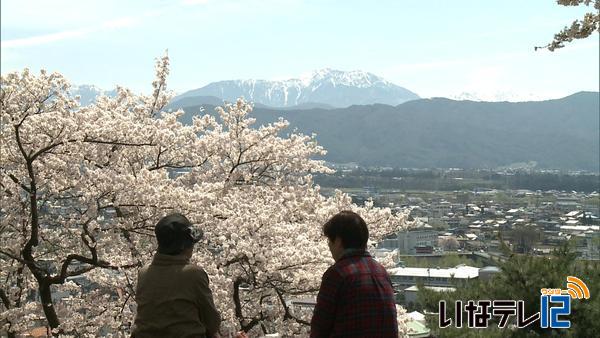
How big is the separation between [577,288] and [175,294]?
15.6 ft

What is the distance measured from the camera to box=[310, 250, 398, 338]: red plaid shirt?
3080 mm

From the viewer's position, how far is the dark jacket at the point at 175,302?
3234mm

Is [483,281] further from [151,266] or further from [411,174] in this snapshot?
[411,174]

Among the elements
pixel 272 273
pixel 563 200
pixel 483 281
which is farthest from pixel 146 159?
pixel 563 200

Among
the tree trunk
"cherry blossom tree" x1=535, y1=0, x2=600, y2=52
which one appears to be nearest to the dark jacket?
"cherry blossom tree" x1=535, y1=0, x2=600, y2=52

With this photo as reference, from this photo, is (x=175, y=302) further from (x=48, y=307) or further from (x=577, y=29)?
(x=48, y=307)

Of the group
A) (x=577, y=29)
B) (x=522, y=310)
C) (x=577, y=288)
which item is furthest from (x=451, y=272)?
(x=577, y=29)

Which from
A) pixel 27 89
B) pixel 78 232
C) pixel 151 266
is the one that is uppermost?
pixel 27 89

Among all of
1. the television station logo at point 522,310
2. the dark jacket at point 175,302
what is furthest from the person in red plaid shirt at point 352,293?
the television station logo at point 522,310

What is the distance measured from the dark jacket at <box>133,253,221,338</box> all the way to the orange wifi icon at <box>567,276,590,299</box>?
4439mm

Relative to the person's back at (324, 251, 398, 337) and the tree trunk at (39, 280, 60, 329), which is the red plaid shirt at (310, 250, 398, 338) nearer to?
the person's back at (324, 251, 398, 337)

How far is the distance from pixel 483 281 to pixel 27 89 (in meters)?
6.06

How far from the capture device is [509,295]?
257 inches

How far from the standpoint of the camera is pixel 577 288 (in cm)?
645
